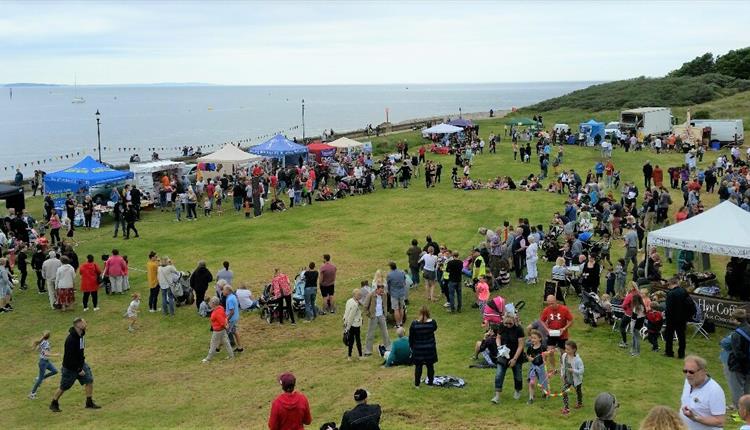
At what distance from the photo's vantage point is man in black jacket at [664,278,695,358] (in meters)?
12.3

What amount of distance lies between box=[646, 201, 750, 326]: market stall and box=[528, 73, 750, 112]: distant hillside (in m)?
49.8

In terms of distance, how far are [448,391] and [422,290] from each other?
674cm

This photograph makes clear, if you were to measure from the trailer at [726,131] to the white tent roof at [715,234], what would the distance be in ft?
89.4

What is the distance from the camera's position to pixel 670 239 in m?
15.6

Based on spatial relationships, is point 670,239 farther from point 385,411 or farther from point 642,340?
point 385,411

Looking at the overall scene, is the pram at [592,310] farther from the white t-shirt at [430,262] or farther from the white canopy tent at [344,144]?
the white canopy tent at [344,144]

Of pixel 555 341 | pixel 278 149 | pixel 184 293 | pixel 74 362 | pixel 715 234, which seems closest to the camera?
pixel 74 362

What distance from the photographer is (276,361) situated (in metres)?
13.8

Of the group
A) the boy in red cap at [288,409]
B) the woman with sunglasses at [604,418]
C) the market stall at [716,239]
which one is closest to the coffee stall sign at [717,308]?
the market stall at [716,239]

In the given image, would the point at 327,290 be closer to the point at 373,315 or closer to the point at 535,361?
the point at 373,315

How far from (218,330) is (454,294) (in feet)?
17.9

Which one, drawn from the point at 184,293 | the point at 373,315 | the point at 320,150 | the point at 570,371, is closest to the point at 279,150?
the point at 320,150

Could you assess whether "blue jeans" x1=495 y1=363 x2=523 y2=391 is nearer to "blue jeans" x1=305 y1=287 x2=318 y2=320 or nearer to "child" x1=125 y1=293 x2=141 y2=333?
"blue jeans" x1=305 y1=287 x2=318 y2=320

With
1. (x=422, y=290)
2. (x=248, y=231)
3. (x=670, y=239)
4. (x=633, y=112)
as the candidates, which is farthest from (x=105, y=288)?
(x=633, y=112)
